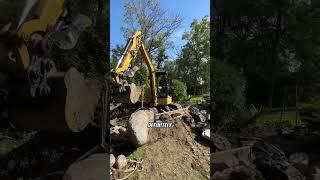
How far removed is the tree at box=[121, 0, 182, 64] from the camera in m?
4.93

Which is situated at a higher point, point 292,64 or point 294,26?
point 294,26

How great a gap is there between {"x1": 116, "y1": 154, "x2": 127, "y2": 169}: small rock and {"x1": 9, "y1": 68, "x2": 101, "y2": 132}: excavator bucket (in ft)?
2.07

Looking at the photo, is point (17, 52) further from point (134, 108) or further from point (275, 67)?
point (275, 67)

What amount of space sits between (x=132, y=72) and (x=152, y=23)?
0.74 m

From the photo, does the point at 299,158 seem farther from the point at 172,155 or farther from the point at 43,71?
the point at 43,71

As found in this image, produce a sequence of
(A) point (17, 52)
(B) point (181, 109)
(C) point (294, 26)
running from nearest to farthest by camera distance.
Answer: (A) point (17, 52)
(C) point (294, 26)
(B) point (181, 109)

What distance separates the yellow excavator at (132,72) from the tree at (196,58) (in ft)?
1.21

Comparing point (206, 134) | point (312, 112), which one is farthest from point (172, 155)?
point (312, 112)

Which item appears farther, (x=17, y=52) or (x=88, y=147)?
(x=88, y=147)

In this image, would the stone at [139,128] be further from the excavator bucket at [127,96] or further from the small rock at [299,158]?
the small rock at [299,158]

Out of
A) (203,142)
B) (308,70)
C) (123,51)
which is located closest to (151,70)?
(123,51)

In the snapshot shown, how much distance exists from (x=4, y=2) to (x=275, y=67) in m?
3.36

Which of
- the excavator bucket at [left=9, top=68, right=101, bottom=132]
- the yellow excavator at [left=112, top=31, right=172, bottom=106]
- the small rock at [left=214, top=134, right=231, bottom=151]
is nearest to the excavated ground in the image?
the small rock at [left=214, top=134, right=231, bottom=151]

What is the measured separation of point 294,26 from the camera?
4672mm
